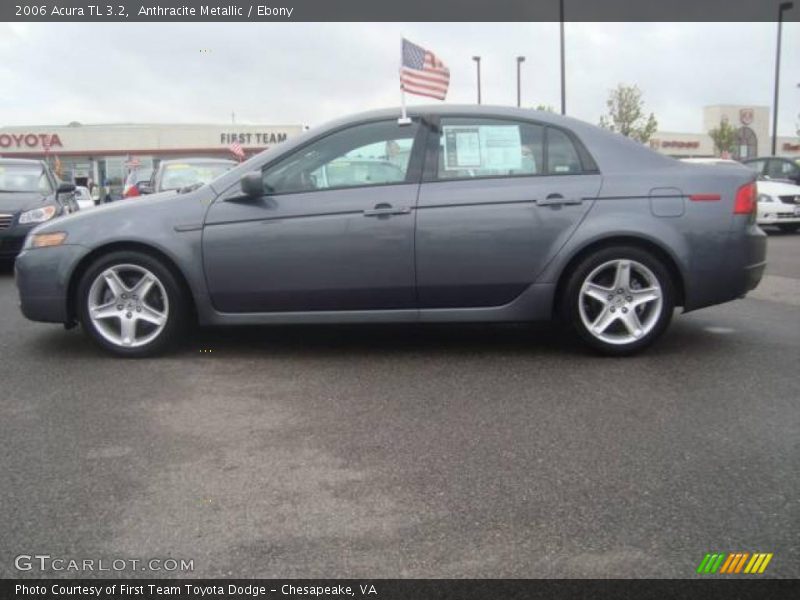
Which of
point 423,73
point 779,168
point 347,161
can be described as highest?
point 423,73

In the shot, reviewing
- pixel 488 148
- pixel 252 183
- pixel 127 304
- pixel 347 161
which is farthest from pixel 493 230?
pixel 127 304

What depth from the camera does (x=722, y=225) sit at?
15.5 feet

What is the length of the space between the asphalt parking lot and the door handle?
3.21ft

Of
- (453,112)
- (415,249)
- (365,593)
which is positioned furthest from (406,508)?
(453,112)

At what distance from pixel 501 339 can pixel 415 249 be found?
1118 millimetres

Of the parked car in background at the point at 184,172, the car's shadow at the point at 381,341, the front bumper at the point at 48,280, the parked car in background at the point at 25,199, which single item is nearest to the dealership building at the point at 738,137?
the parked car in background at the point at 184,172

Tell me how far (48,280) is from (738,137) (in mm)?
54016

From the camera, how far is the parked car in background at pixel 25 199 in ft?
30.8

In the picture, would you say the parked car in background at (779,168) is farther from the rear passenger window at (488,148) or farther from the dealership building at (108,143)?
the dealership building at (108,143)

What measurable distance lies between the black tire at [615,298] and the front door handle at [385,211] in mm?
1111

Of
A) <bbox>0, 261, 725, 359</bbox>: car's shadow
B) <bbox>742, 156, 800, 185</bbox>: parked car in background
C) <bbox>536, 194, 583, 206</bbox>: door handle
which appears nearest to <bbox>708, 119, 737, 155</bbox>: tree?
<bbox>742, 156, 800, 185</bbox>: parked car in background

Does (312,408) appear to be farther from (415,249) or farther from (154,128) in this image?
(154,128)

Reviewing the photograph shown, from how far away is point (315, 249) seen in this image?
4727mm

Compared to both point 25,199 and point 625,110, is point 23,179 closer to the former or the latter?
point 25,199
